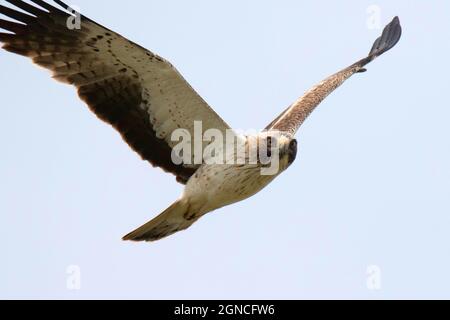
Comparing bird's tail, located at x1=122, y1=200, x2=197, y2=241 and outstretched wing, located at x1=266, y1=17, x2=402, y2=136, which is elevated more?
outstretched wing, located at x1=266, y1=17, x2=402, y2=136

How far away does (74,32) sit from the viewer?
32.3ft

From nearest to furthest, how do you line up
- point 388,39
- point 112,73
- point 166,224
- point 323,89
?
point 112,73 → point 166,224 → point 323,89 → point 388,39

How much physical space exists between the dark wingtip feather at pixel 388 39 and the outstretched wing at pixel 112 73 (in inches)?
152

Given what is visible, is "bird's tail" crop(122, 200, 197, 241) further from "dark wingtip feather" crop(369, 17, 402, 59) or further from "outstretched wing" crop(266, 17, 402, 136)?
"dark wingtip feather" crop(369, 17, 402, 59)

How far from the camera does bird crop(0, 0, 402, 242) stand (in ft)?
32.2

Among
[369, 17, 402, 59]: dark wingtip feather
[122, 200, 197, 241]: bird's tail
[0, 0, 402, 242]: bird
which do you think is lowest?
[122, 200, 197, 241]: bird's tail

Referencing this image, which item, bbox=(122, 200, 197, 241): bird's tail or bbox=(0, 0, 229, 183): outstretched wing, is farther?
bbox=(122, 200, 197, 241): bird's tail

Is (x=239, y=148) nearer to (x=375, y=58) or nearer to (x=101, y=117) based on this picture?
(x=101, y=117)

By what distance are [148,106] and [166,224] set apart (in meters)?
1.18

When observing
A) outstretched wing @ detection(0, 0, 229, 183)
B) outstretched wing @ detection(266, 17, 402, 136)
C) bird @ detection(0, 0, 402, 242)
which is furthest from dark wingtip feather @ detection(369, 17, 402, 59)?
outstretched wing @ detection(0, 0, 229, 183)

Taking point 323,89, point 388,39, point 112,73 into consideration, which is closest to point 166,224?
point 112,73

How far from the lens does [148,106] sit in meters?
10.4

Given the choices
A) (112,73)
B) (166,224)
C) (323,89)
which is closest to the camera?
(112,73)

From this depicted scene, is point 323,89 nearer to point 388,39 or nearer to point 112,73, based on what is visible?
point 388,39
